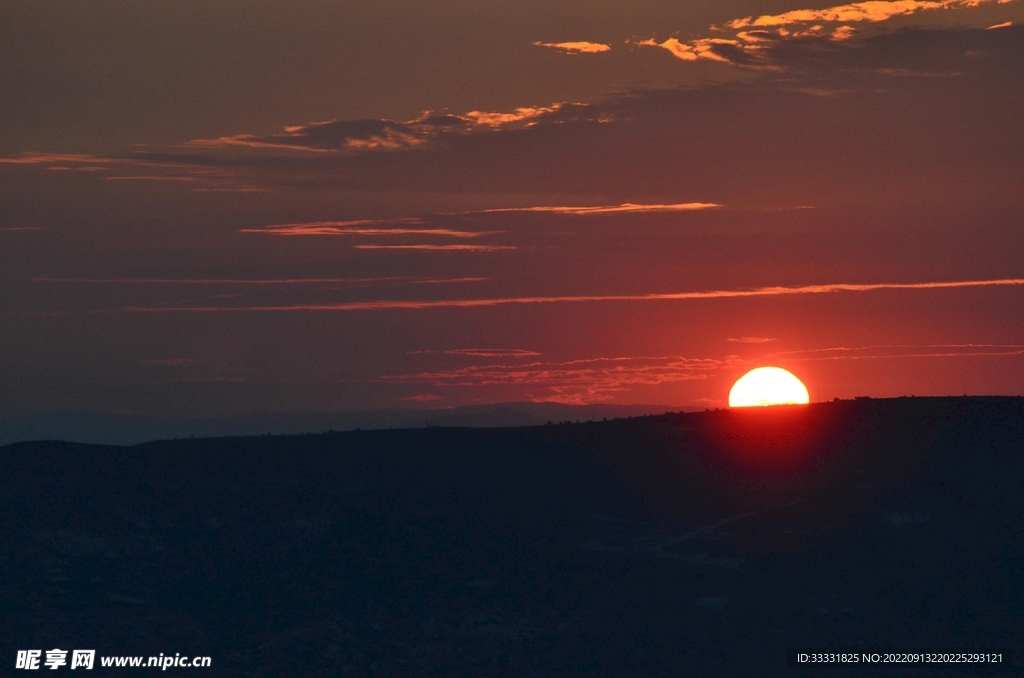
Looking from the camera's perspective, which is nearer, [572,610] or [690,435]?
[572,610]

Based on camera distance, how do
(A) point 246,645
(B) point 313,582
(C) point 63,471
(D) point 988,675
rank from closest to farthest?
1. (D) point 988,675
2. (A) point 246,645
3. (B) point 313,582
4. (C) point 63,471

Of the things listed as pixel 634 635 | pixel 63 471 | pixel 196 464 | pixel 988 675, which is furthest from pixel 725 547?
pixel 63 471

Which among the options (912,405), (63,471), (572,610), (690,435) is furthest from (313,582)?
(912,405)

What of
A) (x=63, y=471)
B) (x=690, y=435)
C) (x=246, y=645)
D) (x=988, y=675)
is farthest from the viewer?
(x=690, y=435)

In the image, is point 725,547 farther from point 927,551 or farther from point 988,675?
point 988,675

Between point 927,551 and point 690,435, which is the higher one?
point 690,435

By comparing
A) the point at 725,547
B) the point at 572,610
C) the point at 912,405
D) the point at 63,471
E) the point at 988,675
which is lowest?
the point at 988,675
